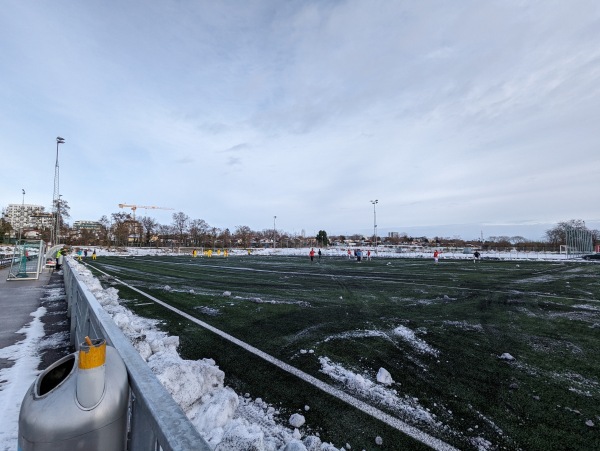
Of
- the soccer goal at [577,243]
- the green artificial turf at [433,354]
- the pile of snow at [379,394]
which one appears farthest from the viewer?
the soccer goal at [577,243]

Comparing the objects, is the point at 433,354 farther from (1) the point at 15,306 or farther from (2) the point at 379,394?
(1) the point at 15,306

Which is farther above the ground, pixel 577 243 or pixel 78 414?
pixel 577 243

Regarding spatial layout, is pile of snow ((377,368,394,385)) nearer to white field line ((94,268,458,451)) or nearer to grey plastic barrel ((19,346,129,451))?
white field line ((94,268,458,451))

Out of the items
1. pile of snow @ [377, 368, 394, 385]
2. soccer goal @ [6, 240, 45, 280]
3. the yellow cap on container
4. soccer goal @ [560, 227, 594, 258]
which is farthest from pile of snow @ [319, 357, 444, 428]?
soccer goal @ [560, 227, 594, 258]

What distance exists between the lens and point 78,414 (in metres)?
1.90

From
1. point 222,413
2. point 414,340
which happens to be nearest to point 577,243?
point 414,340

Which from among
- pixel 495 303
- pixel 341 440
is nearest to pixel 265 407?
pixel 341 440

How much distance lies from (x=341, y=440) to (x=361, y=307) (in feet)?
22.9

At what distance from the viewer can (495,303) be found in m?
11.3

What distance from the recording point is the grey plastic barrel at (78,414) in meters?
1.85

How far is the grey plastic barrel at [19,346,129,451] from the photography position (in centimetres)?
185

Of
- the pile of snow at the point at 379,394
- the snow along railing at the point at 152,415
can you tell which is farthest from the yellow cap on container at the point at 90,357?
the pile of snow at the point at 379,394

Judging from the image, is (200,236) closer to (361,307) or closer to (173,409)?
(361,307)

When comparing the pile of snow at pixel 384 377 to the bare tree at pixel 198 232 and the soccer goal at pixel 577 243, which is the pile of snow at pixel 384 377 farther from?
the bare tree at pixel 198 232
